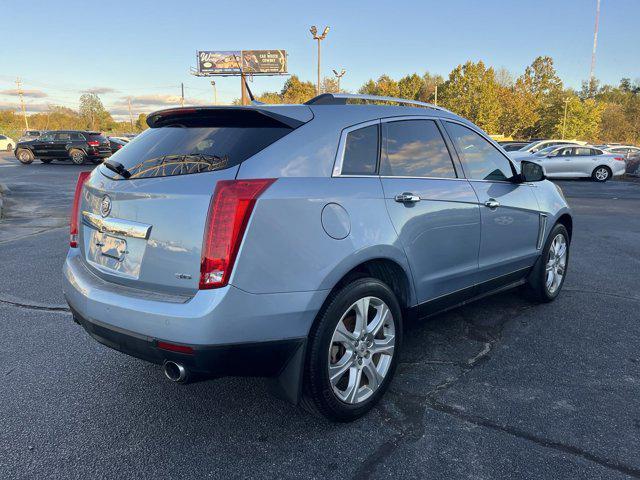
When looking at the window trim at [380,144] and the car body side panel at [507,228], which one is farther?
the car body side panel at [507,228]

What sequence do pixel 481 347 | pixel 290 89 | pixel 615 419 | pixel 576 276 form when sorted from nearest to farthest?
pixel 615 419
pixel 481 347
pixel 576 276
pixel 290 89

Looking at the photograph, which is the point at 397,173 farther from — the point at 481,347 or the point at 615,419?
the point at 615,419

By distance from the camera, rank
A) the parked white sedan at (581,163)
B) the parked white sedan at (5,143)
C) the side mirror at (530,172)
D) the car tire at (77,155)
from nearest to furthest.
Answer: the side mirror at (530,172) → the parked white sedan at (581,163) → the car tire at (77,155) → the parked white sedan at (5,143)

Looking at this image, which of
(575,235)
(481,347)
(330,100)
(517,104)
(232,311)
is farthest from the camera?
(517,104)

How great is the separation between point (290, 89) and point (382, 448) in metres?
74.3

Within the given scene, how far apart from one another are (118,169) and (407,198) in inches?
64.9

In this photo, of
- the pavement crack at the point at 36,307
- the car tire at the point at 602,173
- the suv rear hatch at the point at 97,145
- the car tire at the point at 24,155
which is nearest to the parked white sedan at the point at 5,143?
the car tire at the point at 24,155

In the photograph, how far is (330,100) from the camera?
9.43 feet

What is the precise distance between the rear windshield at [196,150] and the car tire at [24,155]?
1041 inches

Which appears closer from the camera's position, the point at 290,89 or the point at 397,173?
the point at 397,173

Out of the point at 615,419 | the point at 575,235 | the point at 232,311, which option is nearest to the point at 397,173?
the point at 232,311

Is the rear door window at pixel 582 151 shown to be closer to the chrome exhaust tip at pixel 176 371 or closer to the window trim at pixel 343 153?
the window trim at pixel 343 153

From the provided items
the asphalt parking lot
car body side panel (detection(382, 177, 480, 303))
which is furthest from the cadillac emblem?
car body side panel (detection(382, 177, 480, 303))

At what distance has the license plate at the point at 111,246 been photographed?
8.10ft
